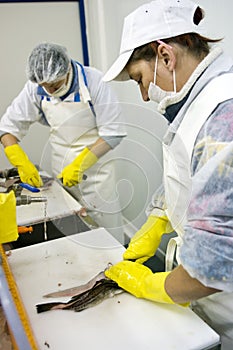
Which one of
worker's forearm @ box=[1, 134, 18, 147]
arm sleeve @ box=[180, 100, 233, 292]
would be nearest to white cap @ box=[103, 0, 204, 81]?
arm sleeve @ box=[180, 100, 233, 292]

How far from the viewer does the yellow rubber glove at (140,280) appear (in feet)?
3.03

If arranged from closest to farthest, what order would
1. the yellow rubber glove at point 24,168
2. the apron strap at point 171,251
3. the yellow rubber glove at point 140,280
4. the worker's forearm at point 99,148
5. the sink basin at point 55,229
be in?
1. the yellow rubber glove at point 140,280
2. the apron strap at point 171,251
3. the sink basin at point 55,229
4. the worker's forearm at point 99,148
5. the yellow rubber glove at point 24,168

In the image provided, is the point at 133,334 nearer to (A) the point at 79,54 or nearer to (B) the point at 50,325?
(B) the point at 50,325

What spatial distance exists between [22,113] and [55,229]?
831mm

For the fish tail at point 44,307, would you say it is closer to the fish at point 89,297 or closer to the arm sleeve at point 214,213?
the fish at point 89,297

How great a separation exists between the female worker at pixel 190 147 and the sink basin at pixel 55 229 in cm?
43

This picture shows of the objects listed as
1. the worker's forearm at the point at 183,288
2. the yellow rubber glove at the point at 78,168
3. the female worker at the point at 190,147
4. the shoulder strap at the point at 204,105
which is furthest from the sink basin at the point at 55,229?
the shoulder strap at the point at 204,105

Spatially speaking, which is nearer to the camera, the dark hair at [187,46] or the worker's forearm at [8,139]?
the dark hair at [187,46]

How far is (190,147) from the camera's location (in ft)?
2.71

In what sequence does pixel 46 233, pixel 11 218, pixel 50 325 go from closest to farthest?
pixel 50 325
pixel 11 218
pixel 46 233

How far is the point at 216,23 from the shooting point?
156cm

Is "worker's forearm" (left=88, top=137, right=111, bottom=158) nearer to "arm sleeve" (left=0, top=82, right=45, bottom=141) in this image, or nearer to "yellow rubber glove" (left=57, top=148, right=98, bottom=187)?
"yellow rubber glove" (left=57, top=148, right=98, bottom=187)

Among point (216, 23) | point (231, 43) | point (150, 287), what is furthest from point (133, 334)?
point (216, 23)

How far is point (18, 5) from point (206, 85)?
212 centimetres
